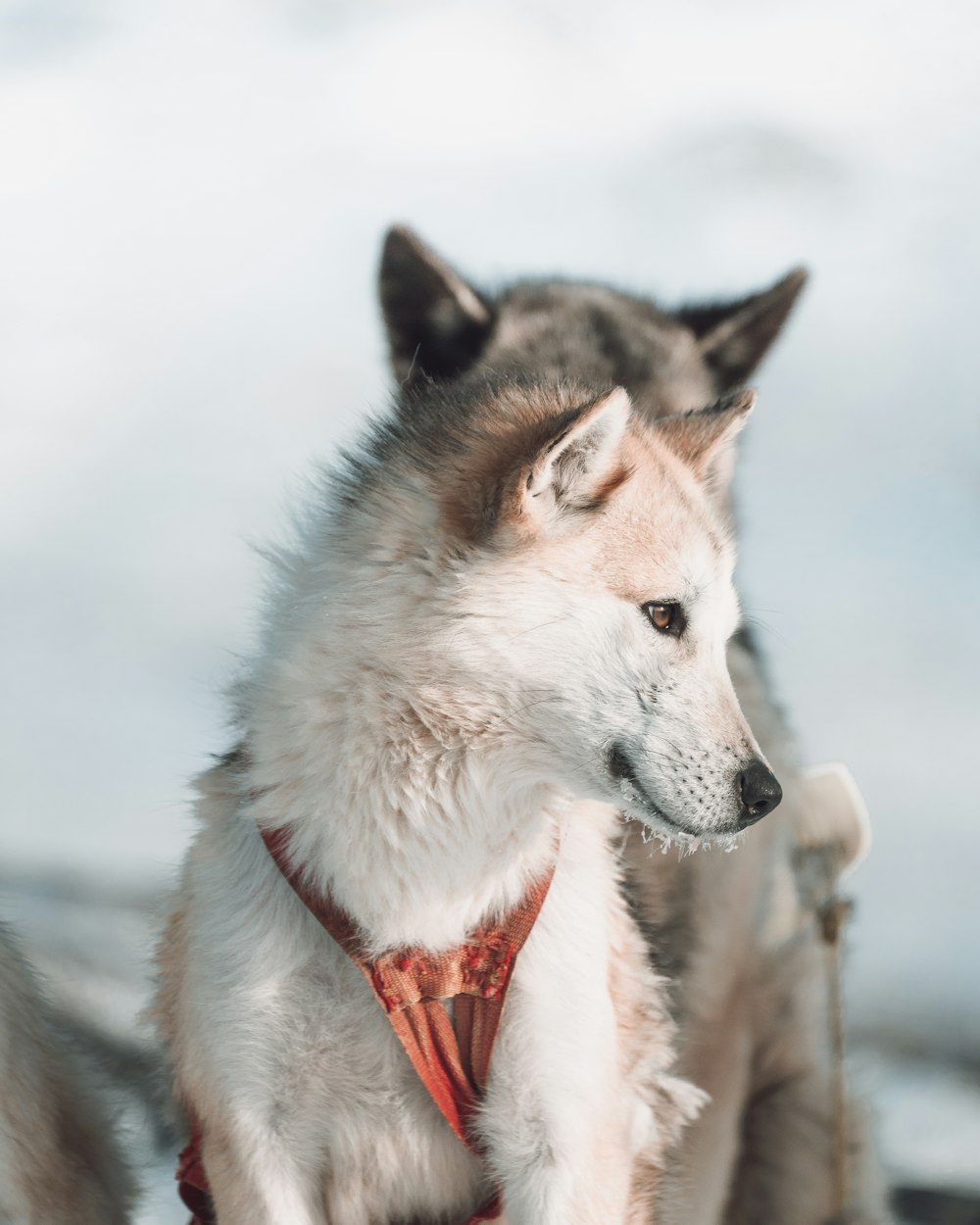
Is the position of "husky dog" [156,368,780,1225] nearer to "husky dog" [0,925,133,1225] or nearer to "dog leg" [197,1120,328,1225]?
"dog leg" [197,1120,328,1225]

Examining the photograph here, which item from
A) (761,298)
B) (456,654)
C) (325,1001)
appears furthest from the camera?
(761,298)

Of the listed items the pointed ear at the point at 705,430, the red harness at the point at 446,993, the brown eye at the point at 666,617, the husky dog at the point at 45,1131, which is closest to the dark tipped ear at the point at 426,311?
the pointed ear at the point at 705,430

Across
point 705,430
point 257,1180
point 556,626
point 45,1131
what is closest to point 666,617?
point 556,626

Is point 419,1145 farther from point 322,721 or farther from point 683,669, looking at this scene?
point 683,669

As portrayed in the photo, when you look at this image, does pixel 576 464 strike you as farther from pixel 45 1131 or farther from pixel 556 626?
pixel 45 1131

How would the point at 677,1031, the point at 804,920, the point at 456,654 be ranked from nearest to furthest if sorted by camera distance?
1. the point at 456,654
2. the point at 677,1031
3. the point at 804,920

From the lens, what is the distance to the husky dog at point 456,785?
2018mm

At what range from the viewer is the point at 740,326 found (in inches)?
134

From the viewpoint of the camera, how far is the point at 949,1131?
11.5 feet

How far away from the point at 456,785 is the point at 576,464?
0.54m

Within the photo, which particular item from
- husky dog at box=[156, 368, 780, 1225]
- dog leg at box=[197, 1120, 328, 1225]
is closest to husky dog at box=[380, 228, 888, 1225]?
husky dog at box=[156, 368, 780, 1225]

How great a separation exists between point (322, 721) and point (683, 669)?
58 centimetres

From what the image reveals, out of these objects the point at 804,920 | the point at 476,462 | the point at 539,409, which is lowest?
the point at 804,920

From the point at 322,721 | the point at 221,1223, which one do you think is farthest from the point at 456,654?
the point at 221,1223
